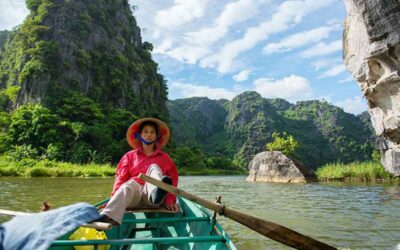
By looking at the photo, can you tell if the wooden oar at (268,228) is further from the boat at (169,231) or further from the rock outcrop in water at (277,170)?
the rock outcrop in water at (277,170)

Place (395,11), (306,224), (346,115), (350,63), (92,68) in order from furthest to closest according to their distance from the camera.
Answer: (346,115) → (92,68) → (350,63) → (395,11) → (306,224)

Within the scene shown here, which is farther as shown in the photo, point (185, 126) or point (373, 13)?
point (185, 126)

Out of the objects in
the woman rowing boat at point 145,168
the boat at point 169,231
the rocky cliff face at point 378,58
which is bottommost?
the boat at point 169,231

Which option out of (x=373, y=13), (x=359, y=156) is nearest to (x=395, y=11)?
(x=373, y=13)

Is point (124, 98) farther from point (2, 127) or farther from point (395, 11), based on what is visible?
→ point (395, 11)

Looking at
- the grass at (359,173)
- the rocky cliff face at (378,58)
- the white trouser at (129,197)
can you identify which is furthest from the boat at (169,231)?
the grass at (359,173)

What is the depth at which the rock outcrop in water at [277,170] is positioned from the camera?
21.3 m

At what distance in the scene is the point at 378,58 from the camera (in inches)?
359

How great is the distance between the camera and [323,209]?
8.45m

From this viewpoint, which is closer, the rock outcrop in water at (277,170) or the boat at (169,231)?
the boat at (169,231)

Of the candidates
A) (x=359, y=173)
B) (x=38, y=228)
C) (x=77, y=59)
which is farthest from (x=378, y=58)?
(x=77, y=59)

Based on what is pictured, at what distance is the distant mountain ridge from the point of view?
Result: 87.2 metres

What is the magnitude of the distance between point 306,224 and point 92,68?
137 ft

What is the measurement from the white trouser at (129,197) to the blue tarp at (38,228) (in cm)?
69
